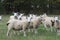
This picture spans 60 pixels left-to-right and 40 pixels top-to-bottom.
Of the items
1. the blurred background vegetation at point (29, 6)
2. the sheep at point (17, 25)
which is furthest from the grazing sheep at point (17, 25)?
the blurred background vegetation at point (29, 6)

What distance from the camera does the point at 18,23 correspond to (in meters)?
16.1

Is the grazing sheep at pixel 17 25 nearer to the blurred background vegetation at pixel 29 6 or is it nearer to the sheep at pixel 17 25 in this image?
the sheep at pixel 17 25

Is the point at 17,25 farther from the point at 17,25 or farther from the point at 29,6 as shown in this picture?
the point at 29,6

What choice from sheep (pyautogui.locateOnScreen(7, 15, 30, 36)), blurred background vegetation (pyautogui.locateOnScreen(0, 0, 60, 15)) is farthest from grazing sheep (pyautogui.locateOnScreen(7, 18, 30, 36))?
blurred background vegetation (pyautogui.locateOnScreen(0, 0, 60, 15))

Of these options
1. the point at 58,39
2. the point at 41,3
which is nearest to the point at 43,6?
the point at 41,3

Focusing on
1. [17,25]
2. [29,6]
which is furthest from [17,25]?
[29,6]

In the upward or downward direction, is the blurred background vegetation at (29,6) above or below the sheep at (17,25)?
above

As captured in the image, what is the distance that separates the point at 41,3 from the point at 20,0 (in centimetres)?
352

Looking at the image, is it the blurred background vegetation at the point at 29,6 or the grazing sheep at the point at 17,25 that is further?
the blurred background vegetation at the point at 29,6

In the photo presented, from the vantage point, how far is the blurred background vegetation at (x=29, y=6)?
4278 centimetres

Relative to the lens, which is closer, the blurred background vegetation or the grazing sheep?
the grazing sheep

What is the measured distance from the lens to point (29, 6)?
43125mm

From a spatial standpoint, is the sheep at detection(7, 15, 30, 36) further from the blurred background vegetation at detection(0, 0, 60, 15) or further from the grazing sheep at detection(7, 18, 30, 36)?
Answer: the blurred background vegetation at detection(0, 0, 60, 15)

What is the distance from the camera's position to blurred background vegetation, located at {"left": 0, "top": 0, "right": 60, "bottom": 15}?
140 feet
